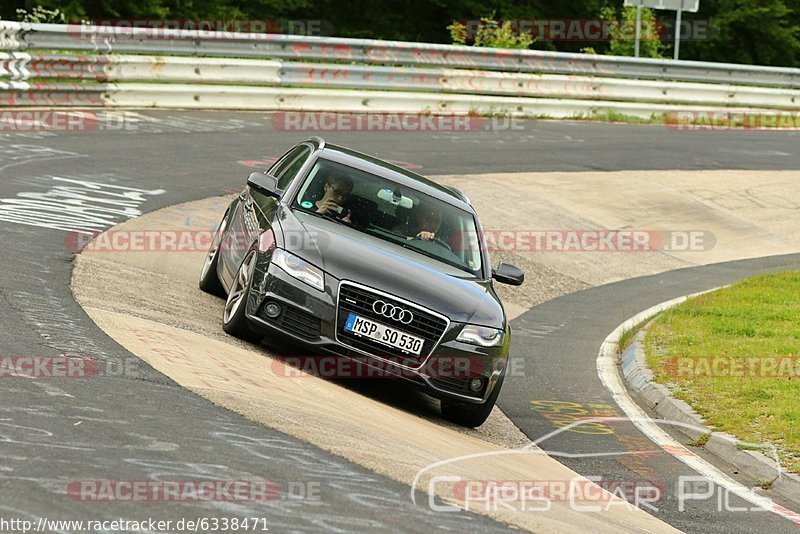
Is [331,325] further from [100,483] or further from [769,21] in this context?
[769,21]

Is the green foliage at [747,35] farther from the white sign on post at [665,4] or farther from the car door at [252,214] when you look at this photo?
the car door at [252,214]

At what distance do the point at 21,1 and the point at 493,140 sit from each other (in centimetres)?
1899

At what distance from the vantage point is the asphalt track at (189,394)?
18.8 ft

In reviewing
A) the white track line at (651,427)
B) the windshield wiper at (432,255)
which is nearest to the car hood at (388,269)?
the windshield wiper at (432,255)

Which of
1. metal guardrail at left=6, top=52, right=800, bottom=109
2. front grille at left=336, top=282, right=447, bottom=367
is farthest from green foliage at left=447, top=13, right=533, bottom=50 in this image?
front grille at left=336, top=282, right=447, bottom=367

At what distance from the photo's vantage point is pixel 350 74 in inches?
968

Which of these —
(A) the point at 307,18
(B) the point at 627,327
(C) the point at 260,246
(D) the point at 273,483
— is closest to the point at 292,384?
(C) the point at 260,246

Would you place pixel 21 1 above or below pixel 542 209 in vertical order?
above

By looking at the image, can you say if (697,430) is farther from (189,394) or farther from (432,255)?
(189,394)

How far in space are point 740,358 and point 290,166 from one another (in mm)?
4501

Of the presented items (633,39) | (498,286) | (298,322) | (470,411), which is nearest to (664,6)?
(633,39)

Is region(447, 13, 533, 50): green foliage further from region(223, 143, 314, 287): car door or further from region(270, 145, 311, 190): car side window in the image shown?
region(223, 143, 314, 287): car door

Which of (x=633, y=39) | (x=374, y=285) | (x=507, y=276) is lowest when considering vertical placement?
(x=507, y=276)

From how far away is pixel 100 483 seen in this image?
552 centimetres
